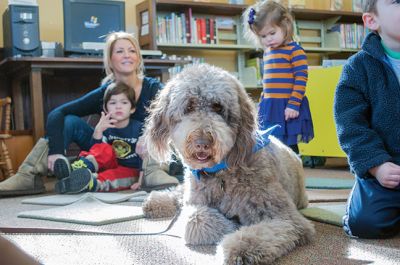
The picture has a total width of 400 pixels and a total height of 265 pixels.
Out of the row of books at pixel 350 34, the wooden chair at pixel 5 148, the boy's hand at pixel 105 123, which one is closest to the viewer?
the boy's hand at pixel 105 123

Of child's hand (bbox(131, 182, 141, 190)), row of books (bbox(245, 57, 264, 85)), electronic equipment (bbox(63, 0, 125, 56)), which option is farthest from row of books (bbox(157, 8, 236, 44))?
child's hand (bbox(131, 182, 141, 190))

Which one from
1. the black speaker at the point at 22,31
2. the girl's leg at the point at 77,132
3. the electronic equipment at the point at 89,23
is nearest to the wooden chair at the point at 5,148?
the black speaker at the point at 22,31

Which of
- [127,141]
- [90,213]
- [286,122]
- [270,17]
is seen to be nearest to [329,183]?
[286,122]

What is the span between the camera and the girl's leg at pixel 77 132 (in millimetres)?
2713

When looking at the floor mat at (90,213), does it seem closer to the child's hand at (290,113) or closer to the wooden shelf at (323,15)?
the child's hand at (290,113)

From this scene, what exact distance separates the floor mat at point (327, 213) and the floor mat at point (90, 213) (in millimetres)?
587

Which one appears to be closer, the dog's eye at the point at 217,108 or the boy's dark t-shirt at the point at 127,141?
the dog's eye at the point at 217,108

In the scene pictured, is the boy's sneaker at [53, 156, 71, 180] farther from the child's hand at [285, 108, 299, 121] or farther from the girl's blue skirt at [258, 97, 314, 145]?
the child's hand at [285, 108, 299, 121]

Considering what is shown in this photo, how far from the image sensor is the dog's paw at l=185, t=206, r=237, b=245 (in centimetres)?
126

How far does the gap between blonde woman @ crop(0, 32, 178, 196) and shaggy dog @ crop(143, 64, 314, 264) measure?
1131 millimetres

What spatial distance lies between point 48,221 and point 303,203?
2.95ft

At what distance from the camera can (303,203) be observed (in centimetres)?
170

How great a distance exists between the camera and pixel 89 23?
11.9ft

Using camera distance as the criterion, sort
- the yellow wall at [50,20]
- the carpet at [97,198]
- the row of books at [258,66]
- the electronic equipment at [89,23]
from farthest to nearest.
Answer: the row of books at [258,66], the yellow wall at [50,20], the electronic equipment at [89,23], the carpet at [97,198]
